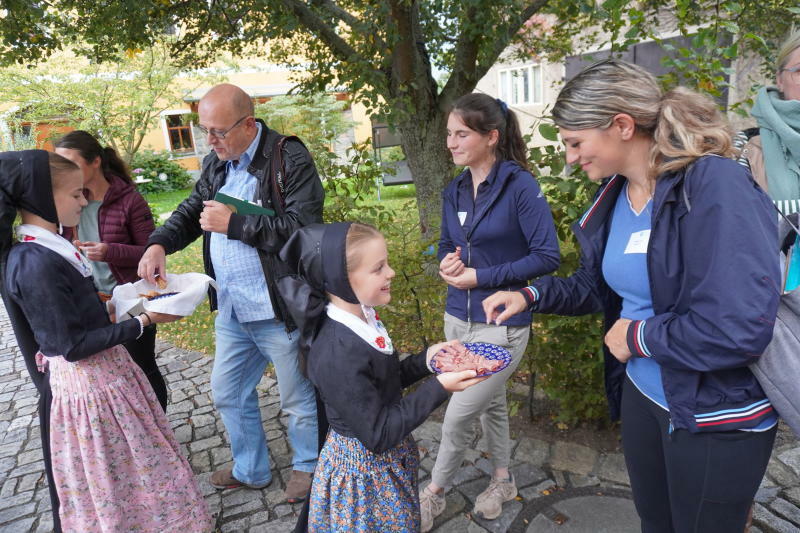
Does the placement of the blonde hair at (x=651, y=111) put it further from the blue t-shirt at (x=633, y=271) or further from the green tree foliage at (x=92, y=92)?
the green tree foliage at (x=92, y=92)

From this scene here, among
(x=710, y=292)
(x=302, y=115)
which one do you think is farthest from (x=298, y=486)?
(x=302, y=115)

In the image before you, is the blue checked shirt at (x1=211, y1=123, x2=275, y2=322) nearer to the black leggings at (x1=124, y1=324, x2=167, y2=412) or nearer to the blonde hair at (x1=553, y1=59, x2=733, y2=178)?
the black leggings at (x1=124, y1=324, x2=167, y2=412)

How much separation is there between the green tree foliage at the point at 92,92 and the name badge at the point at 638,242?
1626cm

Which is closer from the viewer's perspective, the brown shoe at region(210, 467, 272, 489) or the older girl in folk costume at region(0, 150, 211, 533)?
the older girl in folk costume at region(0, 150, 211, 533)

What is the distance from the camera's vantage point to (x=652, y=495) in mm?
2002

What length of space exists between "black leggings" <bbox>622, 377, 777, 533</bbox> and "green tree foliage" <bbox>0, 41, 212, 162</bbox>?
16476 millimetres

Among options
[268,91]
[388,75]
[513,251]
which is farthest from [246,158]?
[268,91]

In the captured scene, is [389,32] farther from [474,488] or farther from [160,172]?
[160,172]

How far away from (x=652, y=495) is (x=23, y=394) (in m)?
5.61

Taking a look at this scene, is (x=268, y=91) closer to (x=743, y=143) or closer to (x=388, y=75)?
(x=388, y=75)

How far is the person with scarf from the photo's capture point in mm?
1670

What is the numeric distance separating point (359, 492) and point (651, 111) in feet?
5.34

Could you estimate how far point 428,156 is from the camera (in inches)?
275

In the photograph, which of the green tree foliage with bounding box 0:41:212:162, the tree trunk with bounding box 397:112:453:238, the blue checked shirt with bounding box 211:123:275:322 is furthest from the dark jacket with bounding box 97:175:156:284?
the green tree foliage with bounding box 0:41:212:162
